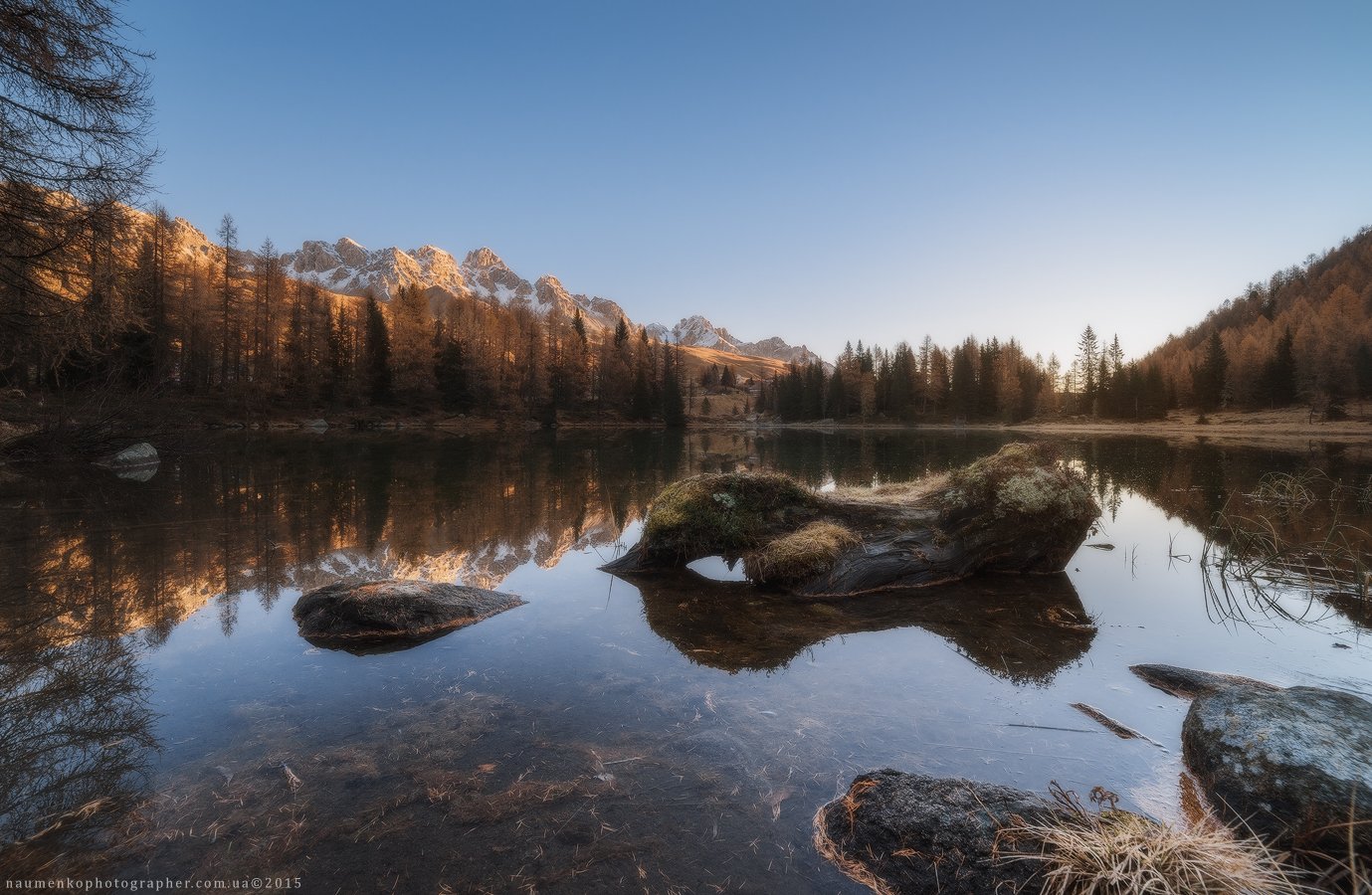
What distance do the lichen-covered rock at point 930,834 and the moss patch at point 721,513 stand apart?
606 cm

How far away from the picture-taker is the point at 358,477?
71.7ft

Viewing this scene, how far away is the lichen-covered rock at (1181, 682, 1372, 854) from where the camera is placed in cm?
298

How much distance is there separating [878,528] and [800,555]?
1791mm

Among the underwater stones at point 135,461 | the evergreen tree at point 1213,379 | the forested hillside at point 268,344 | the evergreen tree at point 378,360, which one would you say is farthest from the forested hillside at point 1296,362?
the evergreen tree at point 378,360

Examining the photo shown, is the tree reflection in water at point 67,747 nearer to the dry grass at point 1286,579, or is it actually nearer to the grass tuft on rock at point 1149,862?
the grass tuft on rock at point 1149,862

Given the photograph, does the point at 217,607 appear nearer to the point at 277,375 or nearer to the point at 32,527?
the point at 32,527

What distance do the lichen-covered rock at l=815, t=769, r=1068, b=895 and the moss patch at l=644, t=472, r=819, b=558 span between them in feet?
19.9

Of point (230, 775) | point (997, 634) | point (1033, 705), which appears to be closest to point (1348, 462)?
point (997, 634)

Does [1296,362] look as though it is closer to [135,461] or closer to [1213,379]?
[1213,379]

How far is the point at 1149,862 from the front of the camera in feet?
8.39

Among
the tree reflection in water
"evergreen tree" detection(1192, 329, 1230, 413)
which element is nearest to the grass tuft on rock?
the tree reflection in water

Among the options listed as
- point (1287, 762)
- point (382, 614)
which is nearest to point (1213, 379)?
point (1287, 762)

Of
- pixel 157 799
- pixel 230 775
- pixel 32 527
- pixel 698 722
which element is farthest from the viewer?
pixel 32 527

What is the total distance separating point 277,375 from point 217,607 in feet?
218
